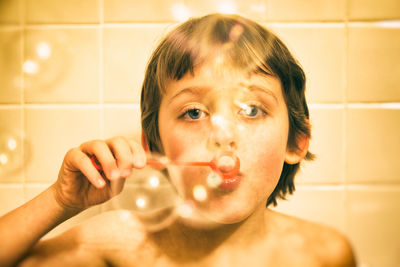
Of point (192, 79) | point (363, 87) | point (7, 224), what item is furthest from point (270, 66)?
point (7, 224)

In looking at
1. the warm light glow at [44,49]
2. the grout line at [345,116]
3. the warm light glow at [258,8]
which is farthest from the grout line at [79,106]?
the grout line at [345,116]

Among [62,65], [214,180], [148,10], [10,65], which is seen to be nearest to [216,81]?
[214,180]

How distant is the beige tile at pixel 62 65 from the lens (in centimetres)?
61

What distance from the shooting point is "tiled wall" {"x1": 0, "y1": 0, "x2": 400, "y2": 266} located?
23.5 inches

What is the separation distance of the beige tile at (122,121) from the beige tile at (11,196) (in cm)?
24

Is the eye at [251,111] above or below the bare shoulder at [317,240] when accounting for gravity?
above

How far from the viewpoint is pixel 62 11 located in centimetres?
61

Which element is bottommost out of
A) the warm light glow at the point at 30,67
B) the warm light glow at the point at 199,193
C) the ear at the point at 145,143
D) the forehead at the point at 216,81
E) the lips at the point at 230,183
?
the warm light glow at the point at 199,193

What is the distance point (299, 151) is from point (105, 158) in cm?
38

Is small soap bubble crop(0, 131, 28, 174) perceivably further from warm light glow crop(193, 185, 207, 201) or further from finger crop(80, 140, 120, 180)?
warm light glow crop(193, 185, 207, 201)

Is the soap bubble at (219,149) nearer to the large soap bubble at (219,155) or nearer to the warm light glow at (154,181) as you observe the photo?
the large soap bubble at (219,155)

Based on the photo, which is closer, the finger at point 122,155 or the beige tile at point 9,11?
the finger at point 122,155

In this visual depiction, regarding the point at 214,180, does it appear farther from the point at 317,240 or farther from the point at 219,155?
the point at 317,240

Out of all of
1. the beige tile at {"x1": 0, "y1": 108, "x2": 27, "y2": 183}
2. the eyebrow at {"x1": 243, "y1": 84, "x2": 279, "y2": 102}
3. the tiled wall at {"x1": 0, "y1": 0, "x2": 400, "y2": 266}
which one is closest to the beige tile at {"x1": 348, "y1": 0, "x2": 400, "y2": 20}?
the tiled wall at {"x1": 0, "y1": 0, "x2": 400, "y2": 266}
